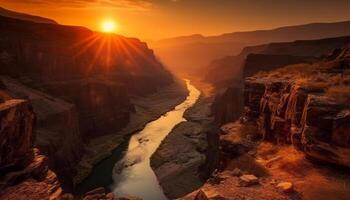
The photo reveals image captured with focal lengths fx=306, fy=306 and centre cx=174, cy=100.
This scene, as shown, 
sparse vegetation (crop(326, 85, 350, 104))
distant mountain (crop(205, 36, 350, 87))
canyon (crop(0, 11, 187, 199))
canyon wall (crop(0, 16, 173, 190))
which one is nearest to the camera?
sparse vegetation (crop(326, 85, 350, 104))

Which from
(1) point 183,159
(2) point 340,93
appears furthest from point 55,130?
(2) point 340,93

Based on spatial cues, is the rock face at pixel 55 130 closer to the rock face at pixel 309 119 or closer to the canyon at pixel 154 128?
the canyon at pixel 154 128

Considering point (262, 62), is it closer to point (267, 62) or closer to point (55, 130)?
point (267, 62)

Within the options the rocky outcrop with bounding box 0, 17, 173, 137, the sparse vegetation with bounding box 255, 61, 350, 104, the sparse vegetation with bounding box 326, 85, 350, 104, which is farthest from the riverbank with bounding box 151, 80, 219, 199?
the sparse vegetation with bounding box 326, 85, 350, 104

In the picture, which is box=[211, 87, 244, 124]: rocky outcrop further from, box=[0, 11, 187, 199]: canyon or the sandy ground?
the sandy ground

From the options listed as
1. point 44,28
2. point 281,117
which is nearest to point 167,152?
point 281,117

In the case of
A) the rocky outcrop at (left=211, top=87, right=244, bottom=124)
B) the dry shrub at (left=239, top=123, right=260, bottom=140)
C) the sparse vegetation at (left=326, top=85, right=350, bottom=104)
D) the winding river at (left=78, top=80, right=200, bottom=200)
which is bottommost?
the winding river at (left=78, top=80, right=200, bottom=200)
